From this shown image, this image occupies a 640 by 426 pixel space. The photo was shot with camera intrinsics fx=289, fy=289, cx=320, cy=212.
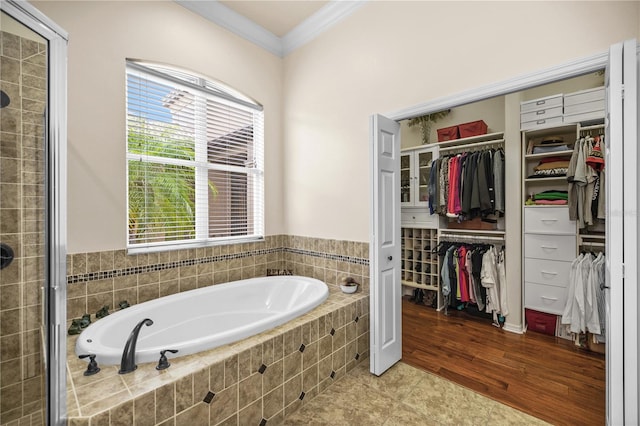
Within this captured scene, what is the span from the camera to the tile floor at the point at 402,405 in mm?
1729

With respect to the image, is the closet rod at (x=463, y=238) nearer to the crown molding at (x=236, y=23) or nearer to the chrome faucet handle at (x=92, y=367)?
the crown molding at (x=236, y=23)

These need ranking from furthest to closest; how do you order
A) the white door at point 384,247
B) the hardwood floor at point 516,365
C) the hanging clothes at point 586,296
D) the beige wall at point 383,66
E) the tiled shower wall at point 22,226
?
the hanging clothes at point 586,296 < the white door at point 384,247 < the hardwood floor at point 516,365 < the beige wall at point 383,66 < the tiled shower wall at point 22,226

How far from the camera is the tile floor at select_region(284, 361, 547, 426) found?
1729mm

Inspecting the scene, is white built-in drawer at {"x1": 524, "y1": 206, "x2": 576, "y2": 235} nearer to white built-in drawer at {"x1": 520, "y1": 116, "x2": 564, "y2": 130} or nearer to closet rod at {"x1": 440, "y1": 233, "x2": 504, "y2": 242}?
closet rod at {"x1": 440, "y1": 233, "x2": 504, "y2": 242}

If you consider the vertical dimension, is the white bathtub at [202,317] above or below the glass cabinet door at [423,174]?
below

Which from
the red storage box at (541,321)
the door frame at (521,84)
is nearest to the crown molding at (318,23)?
the door frame at (521,84)

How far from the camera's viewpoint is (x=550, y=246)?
2850 mm

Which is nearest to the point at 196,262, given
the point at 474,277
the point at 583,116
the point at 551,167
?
the point at 474,277

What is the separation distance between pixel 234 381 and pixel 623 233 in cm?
194

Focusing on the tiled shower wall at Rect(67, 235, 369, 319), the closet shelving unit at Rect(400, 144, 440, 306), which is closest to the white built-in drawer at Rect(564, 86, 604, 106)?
the closet shelving unit at Rect(400, 144, 440, 306)

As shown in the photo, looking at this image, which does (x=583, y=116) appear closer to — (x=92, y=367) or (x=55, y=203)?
(x=55, y=203)

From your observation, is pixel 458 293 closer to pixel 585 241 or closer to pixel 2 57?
pixel 585 241

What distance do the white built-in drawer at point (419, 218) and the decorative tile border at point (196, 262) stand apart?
64.6 inches

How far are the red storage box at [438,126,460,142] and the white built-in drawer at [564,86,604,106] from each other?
3.43 ft
